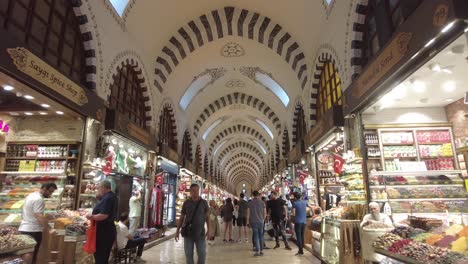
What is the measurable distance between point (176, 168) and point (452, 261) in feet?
31.4

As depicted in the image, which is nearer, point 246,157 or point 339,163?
point 339,163

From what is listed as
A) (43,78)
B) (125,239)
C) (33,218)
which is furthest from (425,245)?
(43,78)

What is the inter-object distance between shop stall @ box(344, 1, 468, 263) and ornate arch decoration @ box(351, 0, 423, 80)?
1.88ft

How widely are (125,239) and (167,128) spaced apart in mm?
6161

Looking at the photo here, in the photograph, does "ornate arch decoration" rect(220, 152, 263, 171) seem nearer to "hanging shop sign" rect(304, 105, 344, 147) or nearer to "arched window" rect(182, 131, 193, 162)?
"arched window" rect(182, 131, 193, 162)

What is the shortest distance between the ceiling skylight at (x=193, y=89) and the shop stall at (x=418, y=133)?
7.31 meters

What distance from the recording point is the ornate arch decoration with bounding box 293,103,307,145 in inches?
381

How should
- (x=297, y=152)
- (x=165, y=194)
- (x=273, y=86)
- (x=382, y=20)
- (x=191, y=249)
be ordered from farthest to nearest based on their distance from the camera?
1. (x=273, y=86)
2. (x=165, y=194)
3. (x=297, y=152)
4. (x=382, y=20)
5. (x=191, y=249)

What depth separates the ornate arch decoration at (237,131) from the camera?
19.4 meters

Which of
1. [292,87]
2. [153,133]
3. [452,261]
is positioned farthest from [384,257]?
[292,87]

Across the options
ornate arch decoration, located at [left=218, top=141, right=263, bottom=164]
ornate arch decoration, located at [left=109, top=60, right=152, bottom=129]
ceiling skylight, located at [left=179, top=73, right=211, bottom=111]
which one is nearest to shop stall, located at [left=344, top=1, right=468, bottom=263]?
ornate arch decoration, located at [left=109, top=60, right=152, bottom=129]

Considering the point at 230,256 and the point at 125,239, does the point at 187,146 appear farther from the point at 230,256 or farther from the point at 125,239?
the point at 125,239

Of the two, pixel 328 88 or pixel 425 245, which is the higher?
pixel 328 88

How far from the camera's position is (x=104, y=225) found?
3314 millimetres
